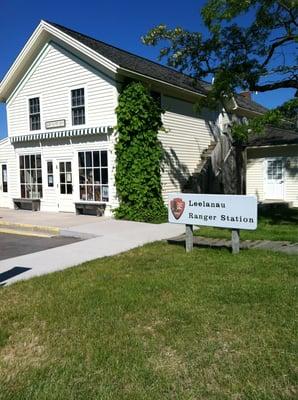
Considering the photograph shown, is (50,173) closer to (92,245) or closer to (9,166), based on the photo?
(9,166)

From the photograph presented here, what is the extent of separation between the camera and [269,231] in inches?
444

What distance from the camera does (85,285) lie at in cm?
651

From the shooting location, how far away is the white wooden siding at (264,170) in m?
19.5

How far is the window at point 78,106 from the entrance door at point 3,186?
545 cm

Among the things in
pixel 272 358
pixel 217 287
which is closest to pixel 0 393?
pixel 272 358

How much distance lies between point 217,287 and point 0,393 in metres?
3.44

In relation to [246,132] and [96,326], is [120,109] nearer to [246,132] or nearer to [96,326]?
[246,132]

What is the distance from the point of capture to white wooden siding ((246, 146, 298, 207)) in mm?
19453

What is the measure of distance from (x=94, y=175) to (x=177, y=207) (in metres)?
7.72

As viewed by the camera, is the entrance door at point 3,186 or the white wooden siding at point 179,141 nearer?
the white wooden siding at point 179,141

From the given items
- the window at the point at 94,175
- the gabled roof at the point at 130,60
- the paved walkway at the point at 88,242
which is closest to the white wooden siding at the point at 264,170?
the gabled roof at the point at 130,60

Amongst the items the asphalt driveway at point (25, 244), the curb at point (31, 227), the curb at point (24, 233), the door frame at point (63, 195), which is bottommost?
the asphalt driveway at point (25, 244)

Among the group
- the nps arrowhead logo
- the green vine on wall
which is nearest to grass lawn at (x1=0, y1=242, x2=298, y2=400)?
the nps arrowhead logo

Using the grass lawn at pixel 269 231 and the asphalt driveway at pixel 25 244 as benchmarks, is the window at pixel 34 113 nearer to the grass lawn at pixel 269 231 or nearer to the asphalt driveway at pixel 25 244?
the asphalt driveway at pixel 25 244
